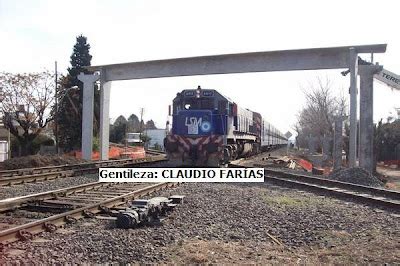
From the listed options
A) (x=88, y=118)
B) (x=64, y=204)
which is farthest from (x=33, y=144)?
(x=64, y=204)

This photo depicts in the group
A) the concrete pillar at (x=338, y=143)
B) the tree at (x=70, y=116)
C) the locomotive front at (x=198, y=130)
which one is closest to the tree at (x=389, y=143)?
the concrete pillar at (x=338, y=143)

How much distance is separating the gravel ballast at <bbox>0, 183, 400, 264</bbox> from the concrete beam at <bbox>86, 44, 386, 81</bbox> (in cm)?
1274

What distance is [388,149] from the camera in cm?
4028

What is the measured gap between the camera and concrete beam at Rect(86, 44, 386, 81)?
20.9 metres

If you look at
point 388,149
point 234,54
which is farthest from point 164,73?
point 388,149

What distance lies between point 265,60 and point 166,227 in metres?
16.8

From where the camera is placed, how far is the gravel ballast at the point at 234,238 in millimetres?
5457

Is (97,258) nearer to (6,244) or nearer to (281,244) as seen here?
(6,244)

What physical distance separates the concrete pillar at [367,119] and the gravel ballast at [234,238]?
10732 millimetres

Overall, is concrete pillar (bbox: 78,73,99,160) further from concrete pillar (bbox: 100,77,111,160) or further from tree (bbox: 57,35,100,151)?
tree (bbox: 57,35,100,151)

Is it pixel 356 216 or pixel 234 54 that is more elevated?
pixel 234 54

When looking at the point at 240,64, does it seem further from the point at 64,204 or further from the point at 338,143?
the point at 64,204

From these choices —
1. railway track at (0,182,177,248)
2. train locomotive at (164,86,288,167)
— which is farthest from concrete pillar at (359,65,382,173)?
railway track at (0,182,177,248)

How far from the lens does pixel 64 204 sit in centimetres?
893
